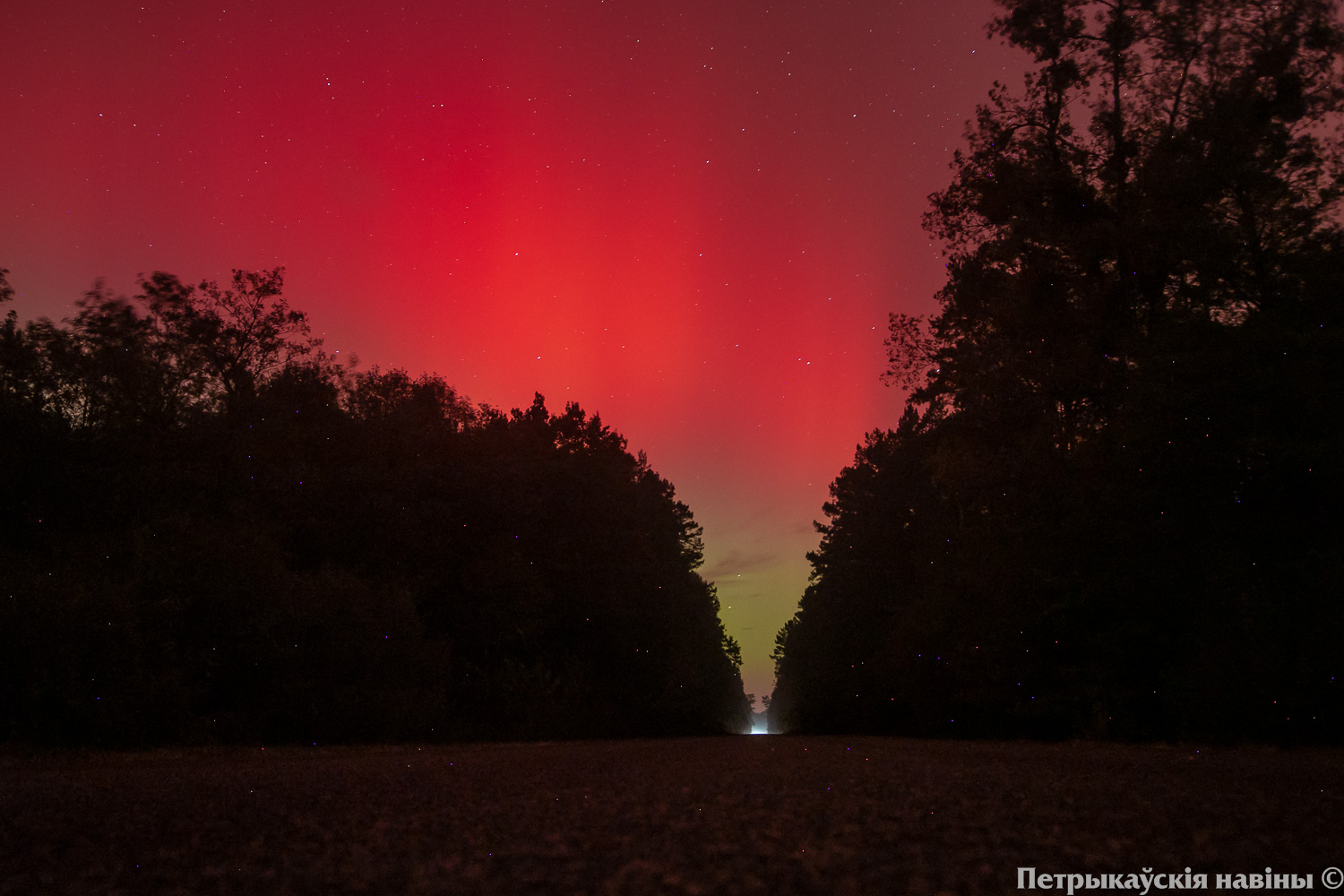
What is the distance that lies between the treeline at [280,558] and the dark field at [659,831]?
954cm

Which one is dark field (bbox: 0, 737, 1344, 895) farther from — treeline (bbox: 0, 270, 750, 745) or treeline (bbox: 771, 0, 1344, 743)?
treeline (bbox: 771, 0, 1344, 743)

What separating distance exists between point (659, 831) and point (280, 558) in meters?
21.0

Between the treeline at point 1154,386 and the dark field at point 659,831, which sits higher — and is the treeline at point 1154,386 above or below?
Answer: above

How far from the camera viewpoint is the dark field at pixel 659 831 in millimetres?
4004

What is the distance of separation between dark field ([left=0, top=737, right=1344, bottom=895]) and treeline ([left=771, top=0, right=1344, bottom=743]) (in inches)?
501

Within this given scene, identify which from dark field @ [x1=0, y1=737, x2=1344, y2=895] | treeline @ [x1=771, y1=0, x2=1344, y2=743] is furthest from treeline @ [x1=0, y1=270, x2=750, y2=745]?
treeline @ [x1=771, y1=0, x2=1344, y2=743]

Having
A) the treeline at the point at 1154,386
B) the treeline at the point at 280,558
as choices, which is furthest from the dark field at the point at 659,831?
the treeline at the point at 1154,386

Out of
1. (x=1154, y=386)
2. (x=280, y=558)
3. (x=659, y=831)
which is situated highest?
(x=1154, y=386)

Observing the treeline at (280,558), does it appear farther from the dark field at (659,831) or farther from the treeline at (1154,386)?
the treeline at (1154,386)

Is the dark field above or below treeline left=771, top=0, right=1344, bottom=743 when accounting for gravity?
below

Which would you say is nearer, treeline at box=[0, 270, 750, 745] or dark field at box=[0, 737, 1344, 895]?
dark field at box=[0, 737, 1344, 895]

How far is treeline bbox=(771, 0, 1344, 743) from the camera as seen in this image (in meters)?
19.8

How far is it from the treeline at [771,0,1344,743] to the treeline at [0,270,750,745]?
15860 millimetres

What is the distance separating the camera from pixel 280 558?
Answer: 78.3 feet
